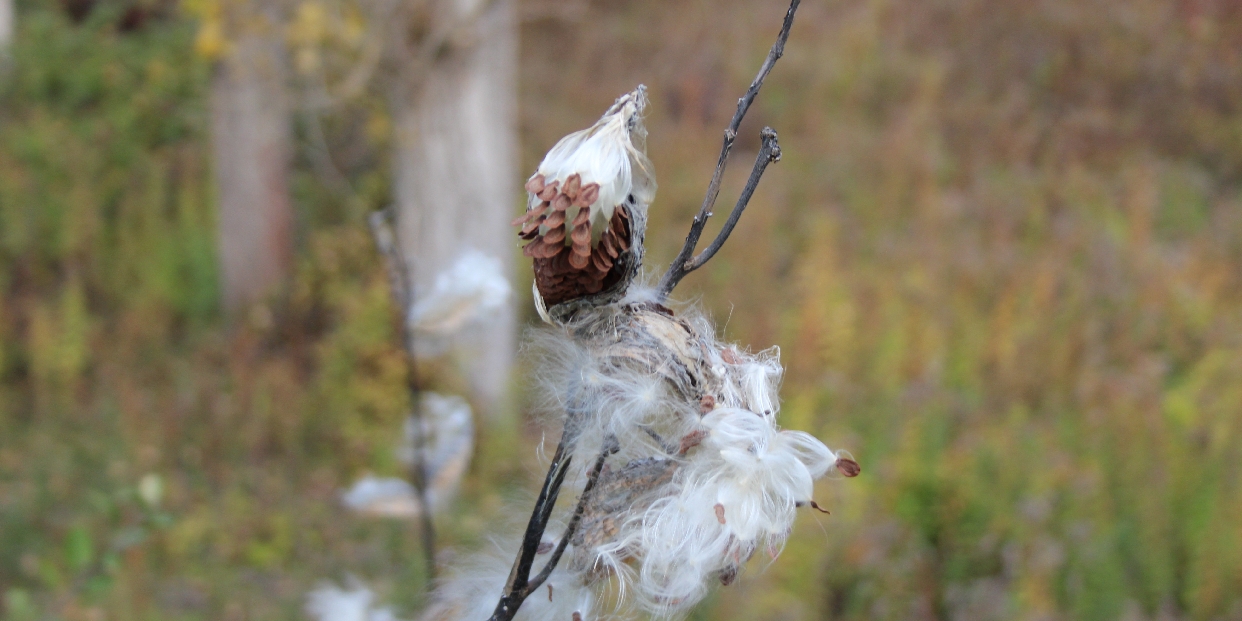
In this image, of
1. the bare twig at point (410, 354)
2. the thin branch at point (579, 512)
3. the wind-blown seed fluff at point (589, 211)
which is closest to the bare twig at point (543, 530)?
the thin branch at point (579, 512)

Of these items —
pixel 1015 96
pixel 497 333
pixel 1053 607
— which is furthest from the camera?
pixel 1015 96

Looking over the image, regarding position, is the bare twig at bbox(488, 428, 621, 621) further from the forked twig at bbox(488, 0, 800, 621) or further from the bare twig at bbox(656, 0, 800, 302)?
the bare twig at bbox(656, 0, 800, 302)

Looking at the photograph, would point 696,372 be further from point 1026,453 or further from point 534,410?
point 1026,453

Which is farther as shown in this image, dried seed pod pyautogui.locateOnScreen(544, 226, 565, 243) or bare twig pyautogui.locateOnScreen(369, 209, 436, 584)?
bare twig pyautogui.locateOnScreen(369, 209, 436, 584)

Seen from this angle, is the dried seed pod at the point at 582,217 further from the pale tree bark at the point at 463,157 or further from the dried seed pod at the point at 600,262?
the pale tree bark at the point at 463,157

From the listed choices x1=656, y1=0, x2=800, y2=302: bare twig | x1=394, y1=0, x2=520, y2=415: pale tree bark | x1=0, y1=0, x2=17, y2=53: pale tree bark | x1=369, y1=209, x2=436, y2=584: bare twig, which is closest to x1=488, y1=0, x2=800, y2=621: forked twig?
x1=656, y1=0, x2=800, y2=302: bare twig

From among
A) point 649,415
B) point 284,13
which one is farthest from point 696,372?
point 284,13

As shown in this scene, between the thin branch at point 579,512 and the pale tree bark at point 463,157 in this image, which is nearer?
the thin branch at point 579,512
